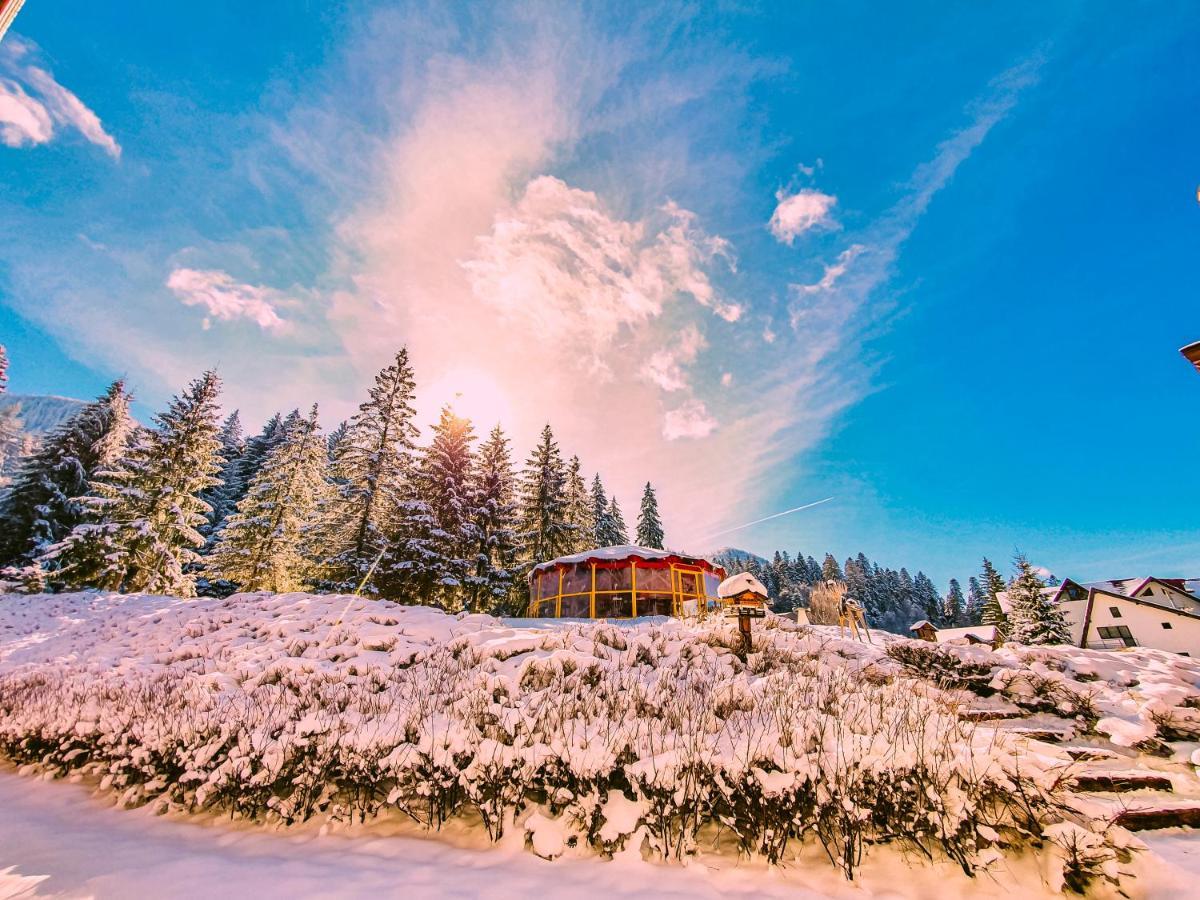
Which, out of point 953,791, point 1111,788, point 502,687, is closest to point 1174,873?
point 953,791

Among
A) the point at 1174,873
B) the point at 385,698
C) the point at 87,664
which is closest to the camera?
the point at 1174,873

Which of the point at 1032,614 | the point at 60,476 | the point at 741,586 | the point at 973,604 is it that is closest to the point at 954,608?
the point at 973,604

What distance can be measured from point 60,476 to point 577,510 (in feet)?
98.5

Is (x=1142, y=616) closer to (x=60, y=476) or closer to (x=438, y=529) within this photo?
(x=438, y=529)

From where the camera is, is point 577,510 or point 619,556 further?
point 577,510

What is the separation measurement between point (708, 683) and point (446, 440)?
76.9ft

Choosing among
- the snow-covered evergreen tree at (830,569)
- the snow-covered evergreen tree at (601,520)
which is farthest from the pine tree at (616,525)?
the snow-covered evergreen tree at (830,569)

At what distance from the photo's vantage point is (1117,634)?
30547 millimetres

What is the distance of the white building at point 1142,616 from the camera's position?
93.0ft

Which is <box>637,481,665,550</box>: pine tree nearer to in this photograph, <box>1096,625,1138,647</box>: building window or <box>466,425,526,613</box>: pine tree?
<box>466,425,526,613</box>: pine tree

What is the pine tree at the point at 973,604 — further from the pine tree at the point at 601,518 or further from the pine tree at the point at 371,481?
the pine tree at the point at 371,481

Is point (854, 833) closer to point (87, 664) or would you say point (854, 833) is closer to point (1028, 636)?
point (87, 664)

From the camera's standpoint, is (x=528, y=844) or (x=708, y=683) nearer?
(x=528, y=844)

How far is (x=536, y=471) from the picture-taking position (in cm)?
3130
